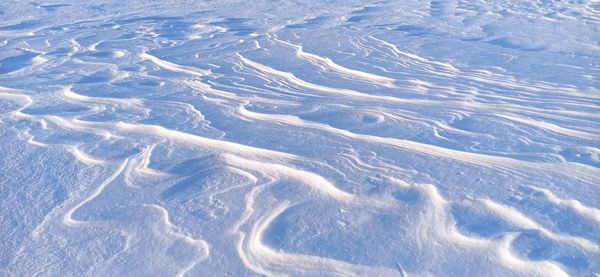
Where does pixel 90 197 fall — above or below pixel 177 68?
above

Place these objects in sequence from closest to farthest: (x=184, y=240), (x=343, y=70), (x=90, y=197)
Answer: (x=184, y=240) → (x=90, y=197) → (x=343, y=70)

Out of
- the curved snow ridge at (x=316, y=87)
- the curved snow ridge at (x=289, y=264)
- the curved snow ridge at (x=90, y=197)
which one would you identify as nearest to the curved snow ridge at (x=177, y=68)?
the curved snow ridge at (x=316, y=87)

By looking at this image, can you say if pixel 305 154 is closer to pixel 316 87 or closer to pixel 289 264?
pixel 289 264

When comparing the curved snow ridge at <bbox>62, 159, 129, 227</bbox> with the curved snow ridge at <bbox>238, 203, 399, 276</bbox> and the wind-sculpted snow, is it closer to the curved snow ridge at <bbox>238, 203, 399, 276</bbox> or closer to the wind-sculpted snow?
the wind-sculpted snow

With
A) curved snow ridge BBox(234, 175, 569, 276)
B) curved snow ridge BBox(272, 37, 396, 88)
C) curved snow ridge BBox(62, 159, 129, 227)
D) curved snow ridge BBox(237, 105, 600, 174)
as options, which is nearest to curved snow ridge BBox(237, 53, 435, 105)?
curved snow ridge BBox(272, 37, 396, 88)

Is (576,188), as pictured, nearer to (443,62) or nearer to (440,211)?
(440,211)

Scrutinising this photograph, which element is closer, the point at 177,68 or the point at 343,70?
the point at 343,70

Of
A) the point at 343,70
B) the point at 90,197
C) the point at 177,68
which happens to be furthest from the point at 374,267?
the point at 177,68

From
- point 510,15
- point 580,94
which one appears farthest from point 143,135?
point 510,15
